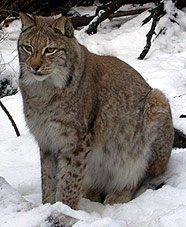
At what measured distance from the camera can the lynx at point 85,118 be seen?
3.47 metres

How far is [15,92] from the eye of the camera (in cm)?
792

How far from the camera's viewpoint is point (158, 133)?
4141 millimetres

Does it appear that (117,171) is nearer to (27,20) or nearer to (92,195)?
(92,195)

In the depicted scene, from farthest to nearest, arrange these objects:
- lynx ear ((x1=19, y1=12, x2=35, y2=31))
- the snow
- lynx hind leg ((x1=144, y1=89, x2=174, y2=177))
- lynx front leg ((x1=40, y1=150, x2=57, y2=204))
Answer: lynx hind leg ((x1=144, y1=89, x2=174, y2=177)) < lynx front leg ((x1=40, y1=150, x2=57, y2=204)) < lynx ear ((x1=19, y1=12, x2=35, y2=31)) < the snow

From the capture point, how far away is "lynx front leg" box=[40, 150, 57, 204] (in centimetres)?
392

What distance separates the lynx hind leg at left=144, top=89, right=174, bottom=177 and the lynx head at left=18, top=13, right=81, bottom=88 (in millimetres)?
1022

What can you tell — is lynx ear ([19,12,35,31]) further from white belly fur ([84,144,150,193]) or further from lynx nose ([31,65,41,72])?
white belly fur ([84,144,150,193])

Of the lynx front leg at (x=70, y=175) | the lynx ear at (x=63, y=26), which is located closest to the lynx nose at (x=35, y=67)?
the lynx ear at (x=63, y=26)

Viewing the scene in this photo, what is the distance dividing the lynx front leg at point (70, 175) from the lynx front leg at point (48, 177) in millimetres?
239

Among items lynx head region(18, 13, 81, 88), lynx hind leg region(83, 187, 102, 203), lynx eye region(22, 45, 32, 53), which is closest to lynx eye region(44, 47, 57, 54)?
lynx head region(18, 13, 81, 88)

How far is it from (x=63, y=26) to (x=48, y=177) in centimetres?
144

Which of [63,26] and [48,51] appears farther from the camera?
[63,26]

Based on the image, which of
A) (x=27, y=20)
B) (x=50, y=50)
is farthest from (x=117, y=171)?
(x=27, y=20)

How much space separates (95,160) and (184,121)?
2103mm
